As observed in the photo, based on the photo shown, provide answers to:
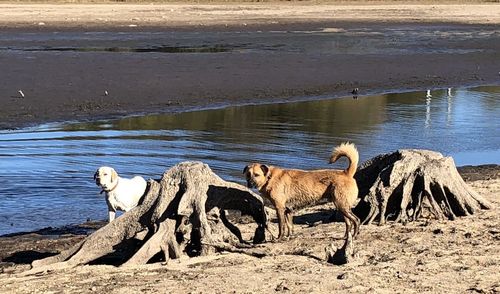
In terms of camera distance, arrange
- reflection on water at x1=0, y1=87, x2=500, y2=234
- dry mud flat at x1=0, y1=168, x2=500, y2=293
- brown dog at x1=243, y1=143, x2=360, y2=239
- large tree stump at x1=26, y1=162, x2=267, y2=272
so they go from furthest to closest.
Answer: reflection on water at x1=0, y1=87, x2=500, y2=234 < brown dog at x1=243, y1=143, x2=360, y2=239 < large tree stump at x1=26, y1=162, x2=267, y2=272 < dry mud flat at x1=0, y1=168, x2=500, y2=293

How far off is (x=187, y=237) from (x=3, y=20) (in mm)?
39688

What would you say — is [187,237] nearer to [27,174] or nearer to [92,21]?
[27,174]

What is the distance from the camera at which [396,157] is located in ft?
33.1

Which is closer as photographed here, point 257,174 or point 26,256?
point 257,174

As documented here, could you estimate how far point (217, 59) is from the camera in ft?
98.8

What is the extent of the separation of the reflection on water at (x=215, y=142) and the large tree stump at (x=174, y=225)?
2.30m

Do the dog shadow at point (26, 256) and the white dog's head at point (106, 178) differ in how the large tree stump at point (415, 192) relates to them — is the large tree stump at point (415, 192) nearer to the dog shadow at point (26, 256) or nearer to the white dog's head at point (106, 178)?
the white dog's head at point (106, 178)

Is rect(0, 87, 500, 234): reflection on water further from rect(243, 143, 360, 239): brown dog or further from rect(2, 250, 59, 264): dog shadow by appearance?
rect(243, 143, 360, 239): brown dog

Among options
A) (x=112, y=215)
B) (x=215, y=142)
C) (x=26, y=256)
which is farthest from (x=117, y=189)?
(x=215, y=142)

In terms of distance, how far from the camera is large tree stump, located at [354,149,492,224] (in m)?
9.80

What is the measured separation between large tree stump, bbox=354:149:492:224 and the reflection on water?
3389 millimetres

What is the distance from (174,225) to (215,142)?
7535 millimetres

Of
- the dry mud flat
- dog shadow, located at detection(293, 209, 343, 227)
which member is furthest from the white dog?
dog shadow, located at detection(293, 209, 343, 227)

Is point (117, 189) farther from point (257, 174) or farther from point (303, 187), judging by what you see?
point (303, 187)
